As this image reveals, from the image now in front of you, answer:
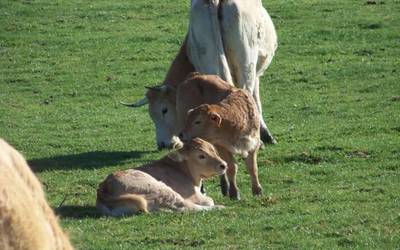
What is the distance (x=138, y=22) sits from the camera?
2458 cm

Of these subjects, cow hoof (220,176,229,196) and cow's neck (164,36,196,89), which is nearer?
cow hoof (220,176,229,196)

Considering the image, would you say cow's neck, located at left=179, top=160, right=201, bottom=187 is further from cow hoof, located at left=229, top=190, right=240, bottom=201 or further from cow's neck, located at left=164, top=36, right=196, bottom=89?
→ cow's neck, located at left=164, top=36, right=196, bottom=89

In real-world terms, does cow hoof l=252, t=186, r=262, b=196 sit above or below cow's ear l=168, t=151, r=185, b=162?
below

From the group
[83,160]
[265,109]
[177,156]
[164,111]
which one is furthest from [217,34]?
[265,109]

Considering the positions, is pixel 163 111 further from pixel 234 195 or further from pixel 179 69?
pixel 234 195

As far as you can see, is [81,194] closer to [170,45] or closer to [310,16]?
[170,45]

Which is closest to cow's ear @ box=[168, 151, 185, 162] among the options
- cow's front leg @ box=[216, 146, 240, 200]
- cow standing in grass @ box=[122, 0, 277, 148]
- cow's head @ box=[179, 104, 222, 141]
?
cow's head @ box=[179, 104, 222, 141]

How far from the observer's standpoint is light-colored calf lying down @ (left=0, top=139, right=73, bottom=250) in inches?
89.8

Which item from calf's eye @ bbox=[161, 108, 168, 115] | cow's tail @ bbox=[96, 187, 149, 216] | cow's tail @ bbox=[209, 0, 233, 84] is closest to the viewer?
cow's tail @ bbox=[96, 187, 149, 216]

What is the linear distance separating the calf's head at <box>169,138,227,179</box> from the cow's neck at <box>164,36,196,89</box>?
4.66m

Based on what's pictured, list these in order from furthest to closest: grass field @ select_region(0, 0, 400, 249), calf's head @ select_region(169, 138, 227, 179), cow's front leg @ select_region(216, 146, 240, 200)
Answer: cow's front leg @ select_region(216, 146, 240, 200) → calf's head @ select_region(169, 138, 227, 179) → grass field @ select_region(0, 0, 400, 249)

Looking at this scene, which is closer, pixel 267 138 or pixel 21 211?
pixel 21 211

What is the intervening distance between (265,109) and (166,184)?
7487 millimetres

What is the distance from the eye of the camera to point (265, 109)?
55.8 feet
